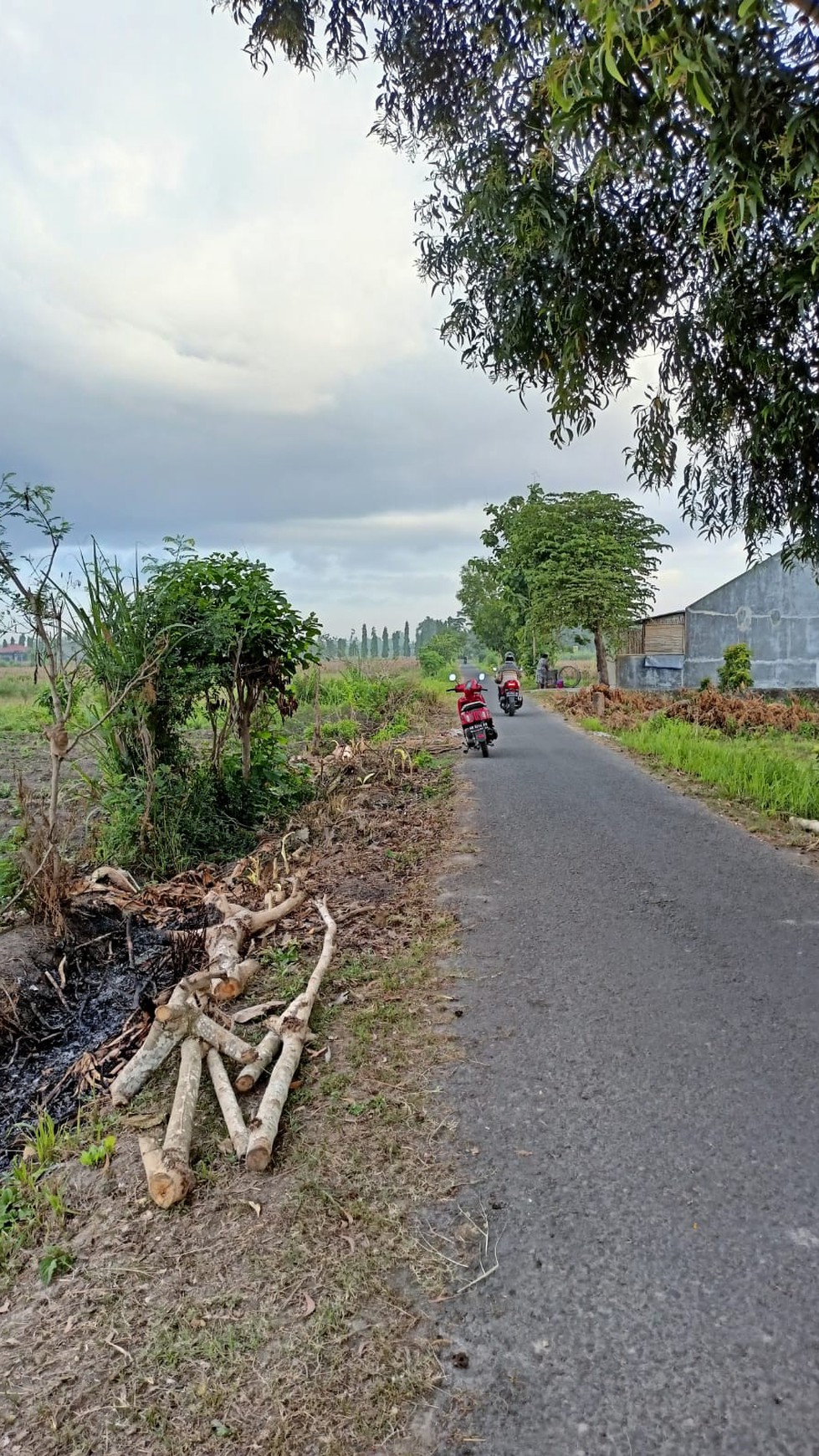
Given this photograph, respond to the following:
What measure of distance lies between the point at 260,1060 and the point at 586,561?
80.6ft

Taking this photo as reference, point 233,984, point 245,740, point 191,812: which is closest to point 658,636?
point 245,740

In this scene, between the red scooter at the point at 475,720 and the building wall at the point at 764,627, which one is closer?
the red scooter at the point at 475,720

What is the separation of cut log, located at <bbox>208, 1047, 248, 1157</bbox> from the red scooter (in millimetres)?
8961

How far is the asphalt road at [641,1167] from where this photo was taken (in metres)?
1.80

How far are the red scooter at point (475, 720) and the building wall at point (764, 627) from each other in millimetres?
13974

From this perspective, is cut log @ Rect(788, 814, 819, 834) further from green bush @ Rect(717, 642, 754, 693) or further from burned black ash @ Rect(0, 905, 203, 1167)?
green bush @ Rect(717, 642, 754, 693)

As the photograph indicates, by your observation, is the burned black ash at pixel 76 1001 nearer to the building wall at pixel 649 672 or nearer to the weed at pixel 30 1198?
the weed at pixel 30 1198

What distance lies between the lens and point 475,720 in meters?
12.1

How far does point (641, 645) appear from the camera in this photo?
27047mm

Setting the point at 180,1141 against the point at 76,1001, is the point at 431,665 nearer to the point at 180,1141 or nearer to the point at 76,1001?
the point at 76,1001

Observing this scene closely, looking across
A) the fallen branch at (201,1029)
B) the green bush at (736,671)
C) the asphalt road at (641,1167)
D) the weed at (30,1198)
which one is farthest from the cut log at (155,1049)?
the green bush at (736,671)

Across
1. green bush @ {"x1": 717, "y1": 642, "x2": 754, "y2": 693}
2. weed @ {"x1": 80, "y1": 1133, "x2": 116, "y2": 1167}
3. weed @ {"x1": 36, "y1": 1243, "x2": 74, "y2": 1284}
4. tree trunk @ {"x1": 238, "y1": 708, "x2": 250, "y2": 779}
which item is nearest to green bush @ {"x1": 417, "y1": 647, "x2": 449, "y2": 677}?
green bush @ {"x1": 717, "y1": 642, "x2": 754, "y2": 693}

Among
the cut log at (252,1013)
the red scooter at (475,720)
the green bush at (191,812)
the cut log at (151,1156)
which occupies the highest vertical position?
the red scooter at (475,720)

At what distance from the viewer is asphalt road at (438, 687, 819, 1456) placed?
5.92 ft
